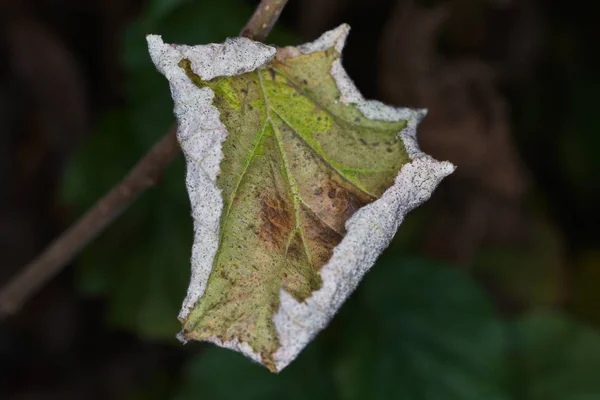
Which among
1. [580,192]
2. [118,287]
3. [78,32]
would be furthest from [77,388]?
[580,192]

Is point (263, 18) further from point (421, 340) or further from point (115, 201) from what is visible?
point (421, 340)

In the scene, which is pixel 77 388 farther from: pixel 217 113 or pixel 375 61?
pixel 217 113

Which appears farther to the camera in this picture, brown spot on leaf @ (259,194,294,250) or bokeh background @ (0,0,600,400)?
bokeh background @ (0,0,600,400)

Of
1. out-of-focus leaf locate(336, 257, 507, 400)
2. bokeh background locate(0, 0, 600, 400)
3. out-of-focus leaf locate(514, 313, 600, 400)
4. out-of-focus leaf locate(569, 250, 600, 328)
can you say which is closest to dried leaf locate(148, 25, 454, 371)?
bokeh background locate(0, 0, 600, 400)

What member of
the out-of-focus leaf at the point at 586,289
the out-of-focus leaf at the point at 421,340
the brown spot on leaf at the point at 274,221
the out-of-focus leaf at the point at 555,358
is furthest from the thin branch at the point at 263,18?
the out-of-focus leaf at the point at 586,289

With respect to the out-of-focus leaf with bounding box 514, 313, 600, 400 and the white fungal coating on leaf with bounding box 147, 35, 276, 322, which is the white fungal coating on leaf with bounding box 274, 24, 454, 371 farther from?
the out-of-focus leaf with bounding box 514, 313, 600, 400

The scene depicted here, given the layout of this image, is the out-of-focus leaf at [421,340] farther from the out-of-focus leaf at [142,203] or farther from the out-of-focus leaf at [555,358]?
the out-of-focus leaf at [142,203]
